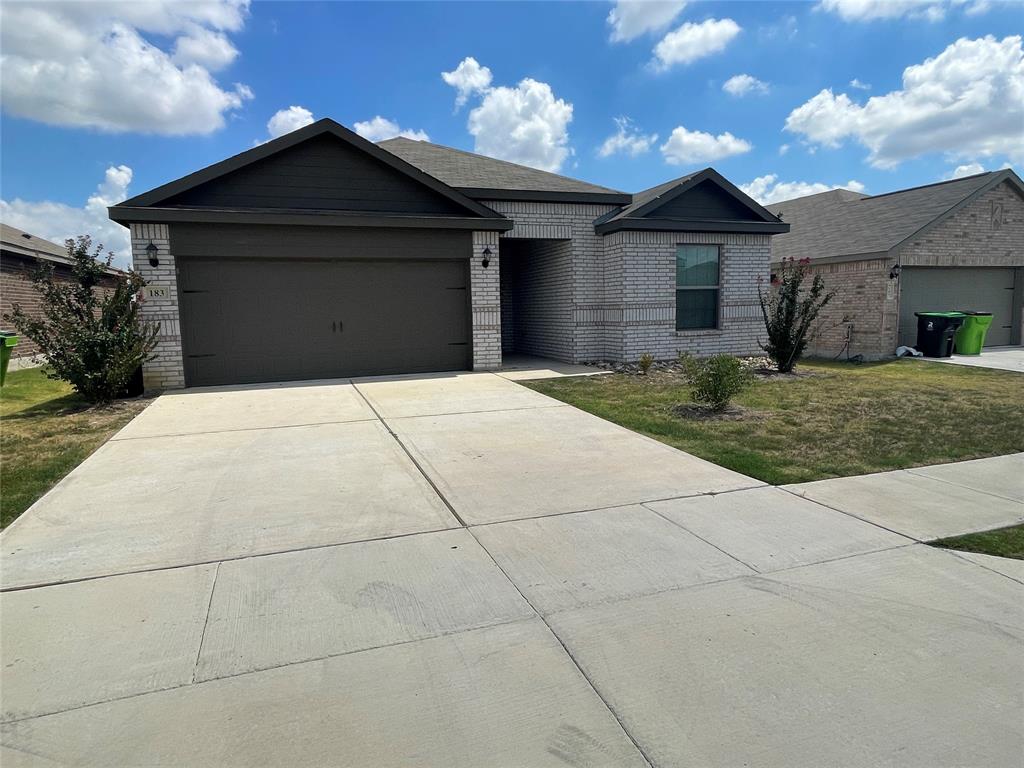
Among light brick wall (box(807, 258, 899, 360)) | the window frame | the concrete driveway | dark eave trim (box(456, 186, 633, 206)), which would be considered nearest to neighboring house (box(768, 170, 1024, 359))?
light brick wall (box(807, 258, 899, 360))

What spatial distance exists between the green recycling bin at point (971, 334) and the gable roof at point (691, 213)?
5.63 metres

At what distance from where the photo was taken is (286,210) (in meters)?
11.4

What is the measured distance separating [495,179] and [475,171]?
77 cm

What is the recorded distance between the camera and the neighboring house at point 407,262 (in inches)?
438

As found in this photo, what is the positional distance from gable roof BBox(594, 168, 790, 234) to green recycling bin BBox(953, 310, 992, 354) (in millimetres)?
5633

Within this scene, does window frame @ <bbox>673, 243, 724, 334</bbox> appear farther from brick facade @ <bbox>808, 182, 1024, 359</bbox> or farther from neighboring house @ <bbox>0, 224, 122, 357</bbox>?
neighboring house @ <bbox>0, 224, 122, 357</bbox>

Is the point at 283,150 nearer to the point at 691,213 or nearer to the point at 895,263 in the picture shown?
the point at 691,213

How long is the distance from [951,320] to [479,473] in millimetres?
15345

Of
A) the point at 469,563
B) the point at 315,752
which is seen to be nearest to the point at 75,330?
the point at 469,563

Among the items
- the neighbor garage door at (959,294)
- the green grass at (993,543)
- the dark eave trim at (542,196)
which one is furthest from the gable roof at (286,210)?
the neighbor garage door at (959,294)

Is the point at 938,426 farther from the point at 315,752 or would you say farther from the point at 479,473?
the point at 315,752

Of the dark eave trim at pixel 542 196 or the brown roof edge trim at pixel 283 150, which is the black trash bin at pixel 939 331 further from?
the brown roof edge trim at pixel 283 150

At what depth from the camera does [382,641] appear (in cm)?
301

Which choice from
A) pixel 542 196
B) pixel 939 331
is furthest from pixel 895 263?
pixel 542 196
